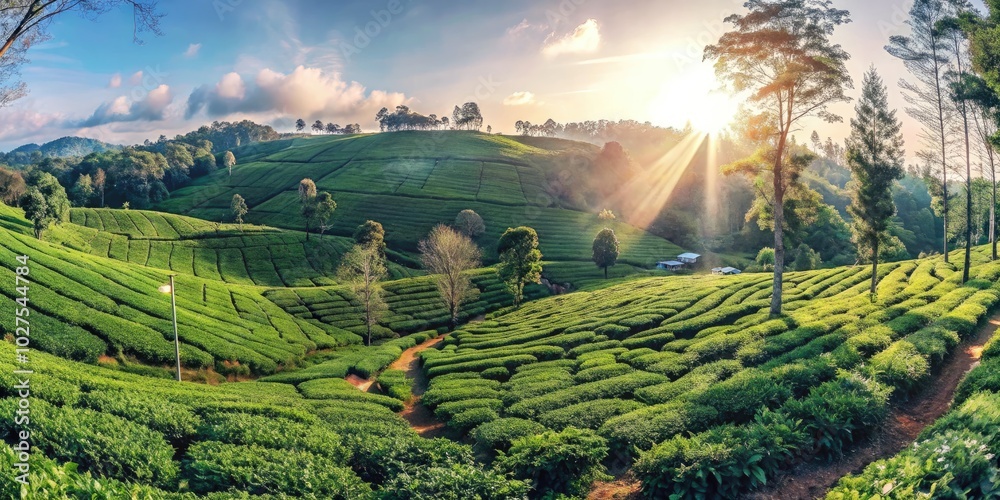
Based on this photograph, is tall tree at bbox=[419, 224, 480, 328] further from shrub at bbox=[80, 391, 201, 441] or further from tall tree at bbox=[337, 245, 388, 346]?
shrub at bbox=[80, 391, 201, 441]

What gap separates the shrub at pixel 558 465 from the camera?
13.2 m

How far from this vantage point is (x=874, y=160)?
38.1m

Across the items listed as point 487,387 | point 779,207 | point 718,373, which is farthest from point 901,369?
point 487,387

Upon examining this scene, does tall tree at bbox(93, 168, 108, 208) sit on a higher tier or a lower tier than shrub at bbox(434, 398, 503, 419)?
higher

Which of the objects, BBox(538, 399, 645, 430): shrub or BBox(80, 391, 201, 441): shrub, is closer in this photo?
BBox(80, 391, 201, 441): shrub

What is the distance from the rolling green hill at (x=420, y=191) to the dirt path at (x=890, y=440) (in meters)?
79.9

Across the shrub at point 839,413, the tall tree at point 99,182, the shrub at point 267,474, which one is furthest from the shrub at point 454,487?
the tall tree at point 99,182

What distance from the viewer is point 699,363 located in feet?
77.6

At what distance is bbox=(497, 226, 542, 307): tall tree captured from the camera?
204 ft

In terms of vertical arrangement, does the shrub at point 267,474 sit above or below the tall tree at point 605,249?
below

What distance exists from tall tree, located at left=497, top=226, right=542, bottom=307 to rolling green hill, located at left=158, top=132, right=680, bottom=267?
3675 centimetres

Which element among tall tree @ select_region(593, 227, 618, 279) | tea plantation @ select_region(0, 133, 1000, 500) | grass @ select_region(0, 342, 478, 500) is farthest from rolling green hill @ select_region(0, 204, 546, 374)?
tall tree @ select_region(593, 227, 618, 279)

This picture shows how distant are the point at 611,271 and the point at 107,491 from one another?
3360 inches

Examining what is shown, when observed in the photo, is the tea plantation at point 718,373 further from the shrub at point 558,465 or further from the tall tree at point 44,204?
the tall tree at point 44,204
